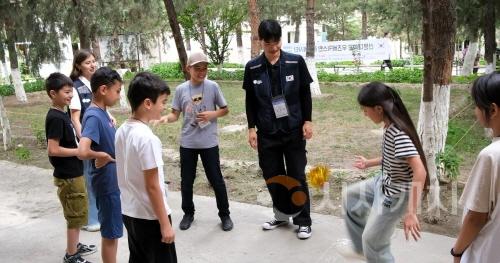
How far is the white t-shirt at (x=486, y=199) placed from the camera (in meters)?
1.61

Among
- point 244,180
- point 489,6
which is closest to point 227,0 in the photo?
point 489,6

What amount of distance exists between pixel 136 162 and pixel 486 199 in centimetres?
149

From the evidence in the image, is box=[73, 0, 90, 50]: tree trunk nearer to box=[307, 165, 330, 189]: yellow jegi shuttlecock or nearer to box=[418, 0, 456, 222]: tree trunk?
box=[307, 165, 330, 189]: yellow jegi shuttlecock

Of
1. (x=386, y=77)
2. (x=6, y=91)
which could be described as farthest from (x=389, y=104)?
(x=6, y=91)

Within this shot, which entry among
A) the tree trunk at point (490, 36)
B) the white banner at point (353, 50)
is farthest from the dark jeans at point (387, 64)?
the tree trunk at point (490, 36)

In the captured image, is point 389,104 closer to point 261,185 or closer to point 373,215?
point 373,215

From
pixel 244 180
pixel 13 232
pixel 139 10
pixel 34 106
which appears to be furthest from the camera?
pixel 34 106

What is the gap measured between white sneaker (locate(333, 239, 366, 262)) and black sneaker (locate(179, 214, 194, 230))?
1.24 m

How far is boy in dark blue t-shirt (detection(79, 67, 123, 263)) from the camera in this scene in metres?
2.65

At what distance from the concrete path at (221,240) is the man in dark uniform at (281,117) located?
0.22 meters

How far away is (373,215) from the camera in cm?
252

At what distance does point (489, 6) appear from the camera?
986 cm

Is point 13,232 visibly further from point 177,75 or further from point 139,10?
point 177,75

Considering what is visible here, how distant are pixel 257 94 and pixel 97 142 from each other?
4.49ft
